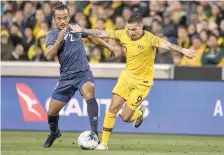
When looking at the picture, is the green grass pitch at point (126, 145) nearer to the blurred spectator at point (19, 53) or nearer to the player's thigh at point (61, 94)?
the player's thigh at point (61, 94)

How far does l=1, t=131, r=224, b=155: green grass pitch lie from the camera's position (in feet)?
35.2

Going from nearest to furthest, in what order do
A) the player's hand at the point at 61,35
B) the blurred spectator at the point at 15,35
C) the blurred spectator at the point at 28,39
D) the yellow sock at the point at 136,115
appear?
the player's hand at the point at 61,35
the yellow sock at the point at 136,115
the blurred spectator at the point at 28,39
the blurred spectator at the point at 15,35

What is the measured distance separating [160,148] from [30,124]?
4.62 meters

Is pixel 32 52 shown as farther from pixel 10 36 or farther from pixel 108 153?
pixel 108 153

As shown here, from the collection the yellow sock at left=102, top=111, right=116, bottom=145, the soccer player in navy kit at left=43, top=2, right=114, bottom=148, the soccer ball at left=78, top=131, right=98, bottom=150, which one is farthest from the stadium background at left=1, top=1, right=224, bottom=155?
the soccer ball at left=78, top=131, right=98, bottom=150

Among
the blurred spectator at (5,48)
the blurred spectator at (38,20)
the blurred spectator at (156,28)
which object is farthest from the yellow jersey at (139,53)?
the blurred spectator at (38,20)

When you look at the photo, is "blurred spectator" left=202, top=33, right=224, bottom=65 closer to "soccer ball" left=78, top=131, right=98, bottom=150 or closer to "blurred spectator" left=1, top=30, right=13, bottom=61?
"blurred spectator" left=1, top=30, right=13, bottom=61

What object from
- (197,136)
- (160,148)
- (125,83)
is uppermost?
(125,83)

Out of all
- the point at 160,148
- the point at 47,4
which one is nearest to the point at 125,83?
the point at 160,148

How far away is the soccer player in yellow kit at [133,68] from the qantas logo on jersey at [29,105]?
13.0 ft

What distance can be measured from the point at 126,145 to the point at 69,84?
5.77 ft

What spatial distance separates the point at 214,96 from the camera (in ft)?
50.6

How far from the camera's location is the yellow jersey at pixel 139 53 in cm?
1168

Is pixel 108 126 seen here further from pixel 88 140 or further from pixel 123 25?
pixel 123 25
